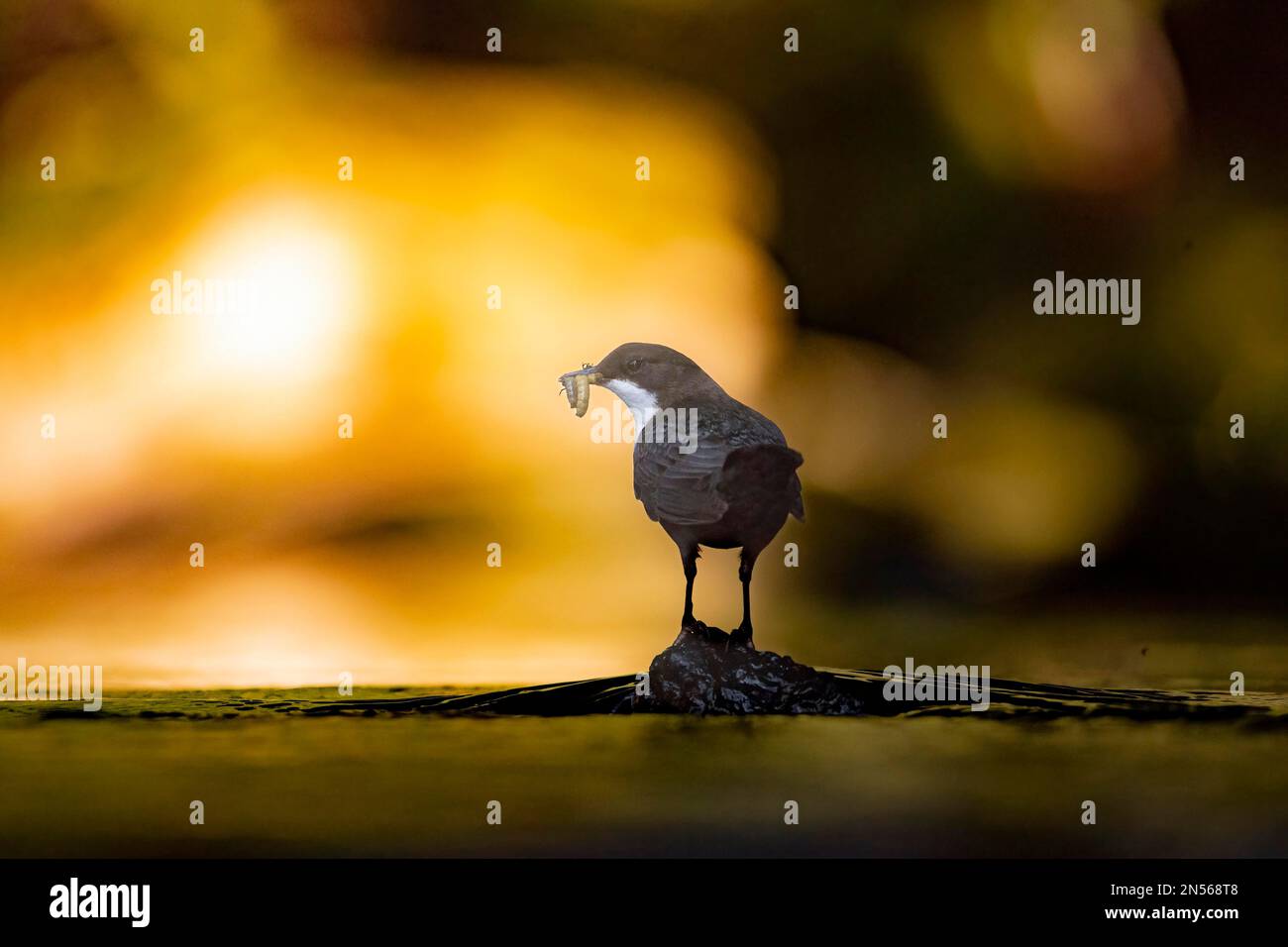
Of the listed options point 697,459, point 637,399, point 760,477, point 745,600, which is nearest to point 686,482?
point 697,459

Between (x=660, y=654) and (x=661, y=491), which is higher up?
(x=661, y=491)

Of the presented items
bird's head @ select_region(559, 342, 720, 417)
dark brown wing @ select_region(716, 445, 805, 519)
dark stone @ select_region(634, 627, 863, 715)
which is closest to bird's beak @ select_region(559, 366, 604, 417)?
bird's head @ select_region(559, 342, 720, 417)

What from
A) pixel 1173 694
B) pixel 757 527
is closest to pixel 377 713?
pixel 757 527

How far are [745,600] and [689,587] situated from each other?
27 centimetres

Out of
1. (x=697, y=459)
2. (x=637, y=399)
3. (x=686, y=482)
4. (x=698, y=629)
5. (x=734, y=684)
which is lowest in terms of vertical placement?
(x=734, y=684)

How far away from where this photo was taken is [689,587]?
19.9 ft

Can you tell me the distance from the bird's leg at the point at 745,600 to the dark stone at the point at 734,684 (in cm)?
3

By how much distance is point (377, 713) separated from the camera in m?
5.95

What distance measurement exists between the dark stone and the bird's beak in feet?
3.99

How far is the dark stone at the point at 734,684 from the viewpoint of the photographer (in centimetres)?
588

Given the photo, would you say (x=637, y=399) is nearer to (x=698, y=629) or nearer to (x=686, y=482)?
(x=686, y=482)

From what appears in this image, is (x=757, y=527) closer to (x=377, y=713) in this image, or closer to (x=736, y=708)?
(x=736, y=708)

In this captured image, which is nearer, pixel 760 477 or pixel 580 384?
pixel 760 477

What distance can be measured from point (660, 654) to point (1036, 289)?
8.59 feet
